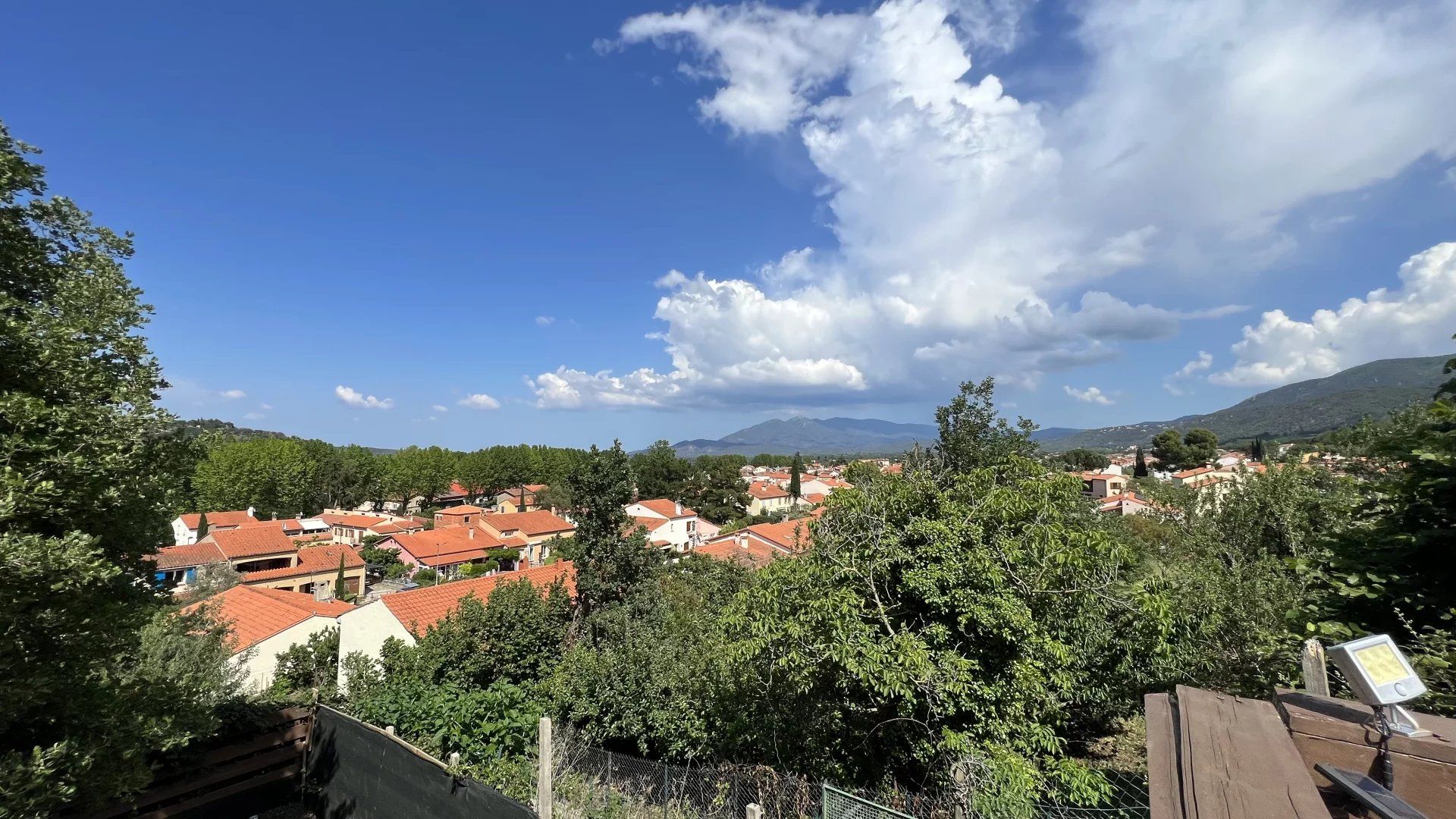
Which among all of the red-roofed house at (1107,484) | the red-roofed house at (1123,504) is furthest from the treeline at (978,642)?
the red-roofed house at (1107,484)

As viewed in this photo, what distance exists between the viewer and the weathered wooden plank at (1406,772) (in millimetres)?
1237

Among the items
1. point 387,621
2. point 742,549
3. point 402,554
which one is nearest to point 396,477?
point 402,554

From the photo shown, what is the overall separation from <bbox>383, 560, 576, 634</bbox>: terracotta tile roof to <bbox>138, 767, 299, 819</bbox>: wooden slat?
5180 mm

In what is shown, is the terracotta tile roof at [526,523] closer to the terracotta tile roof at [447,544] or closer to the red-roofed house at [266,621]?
the terracotta tile roof at [447,544]

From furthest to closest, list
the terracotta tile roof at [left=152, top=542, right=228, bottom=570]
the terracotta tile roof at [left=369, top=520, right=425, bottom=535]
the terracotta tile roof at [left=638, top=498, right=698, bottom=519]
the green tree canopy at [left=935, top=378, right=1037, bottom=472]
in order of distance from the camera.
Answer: the terracotta tile roof at [left=638, top=498, right=698, bottom=519], the terracotta tile roof at [left=369, top=520, right=425, bottom=535], the terracotta tile roof at [left=152, top=542, right=228, bottom=570], the green tree canopy at [left=935, top=378, right=1037, bottom=472]

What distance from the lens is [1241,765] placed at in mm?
1280

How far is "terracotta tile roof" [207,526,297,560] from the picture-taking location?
3200 centimetres

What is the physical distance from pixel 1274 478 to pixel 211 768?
21341mm

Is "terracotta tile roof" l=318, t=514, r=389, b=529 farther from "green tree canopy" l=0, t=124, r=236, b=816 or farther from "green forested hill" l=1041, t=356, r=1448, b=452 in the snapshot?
"green forested hill" l=1041, t=356, r=1448, b=452

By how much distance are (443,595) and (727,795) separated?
46.0 feet

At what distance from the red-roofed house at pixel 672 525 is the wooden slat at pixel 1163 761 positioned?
41.2m

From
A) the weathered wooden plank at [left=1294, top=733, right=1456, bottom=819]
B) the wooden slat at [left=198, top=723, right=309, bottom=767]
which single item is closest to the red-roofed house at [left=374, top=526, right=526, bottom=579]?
the wooden slat at [left=198, top=723, right=309, bottom=767]

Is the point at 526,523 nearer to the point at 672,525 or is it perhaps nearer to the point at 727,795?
the point at 672,525

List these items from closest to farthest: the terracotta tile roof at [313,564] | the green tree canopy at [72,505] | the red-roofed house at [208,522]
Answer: the green tree canopy at [72,505], the terracotta tile roof at [313,564], the red-roofed house at [208,522]
